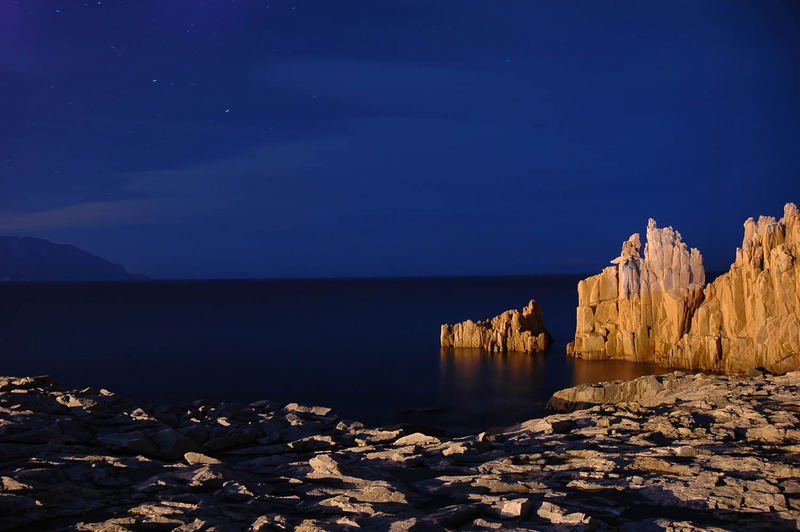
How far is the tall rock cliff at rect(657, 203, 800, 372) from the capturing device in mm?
35188

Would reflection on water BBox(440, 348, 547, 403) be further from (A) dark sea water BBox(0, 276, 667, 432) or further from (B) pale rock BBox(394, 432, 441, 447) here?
(B) pale rock BBox(394, 432, 441, 447)

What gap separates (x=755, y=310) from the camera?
3700 cm

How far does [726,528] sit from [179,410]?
22113 mm

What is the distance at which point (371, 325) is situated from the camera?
93.2m

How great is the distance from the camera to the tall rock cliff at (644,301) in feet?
155

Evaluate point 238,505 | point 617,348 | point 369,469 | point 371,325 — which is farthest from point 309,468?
point 371,325

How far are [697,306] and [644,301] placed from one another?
13.4ft

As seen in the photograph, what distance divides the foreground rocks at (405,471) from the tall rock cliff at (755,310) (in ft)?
43.8

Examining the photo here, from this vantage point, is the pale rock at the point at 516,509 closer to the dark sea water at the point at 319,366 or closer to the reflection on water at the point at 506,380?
the reflection on water at the point at 506,380

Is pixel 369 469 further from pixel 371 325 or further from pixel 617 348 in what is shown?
pixel 371 325

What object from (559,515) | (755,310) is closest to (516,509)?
(559,515)

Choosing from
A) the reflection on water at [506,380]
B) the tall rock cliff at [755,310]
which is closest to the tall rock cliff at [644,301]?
the reflection on water at [506,380]

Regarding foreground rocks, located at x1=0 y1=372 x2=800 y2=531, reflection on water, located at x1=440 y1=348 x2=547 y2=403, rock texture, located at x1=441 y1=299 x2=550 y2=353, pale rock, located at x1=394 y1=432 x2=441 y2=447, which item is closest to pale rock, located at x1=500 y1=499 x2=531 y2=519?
foreground rocks, located at x1=0 y1=372 x2=800 y2=531

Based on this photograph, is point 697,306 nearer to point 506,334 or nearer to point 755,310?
point 755,310
